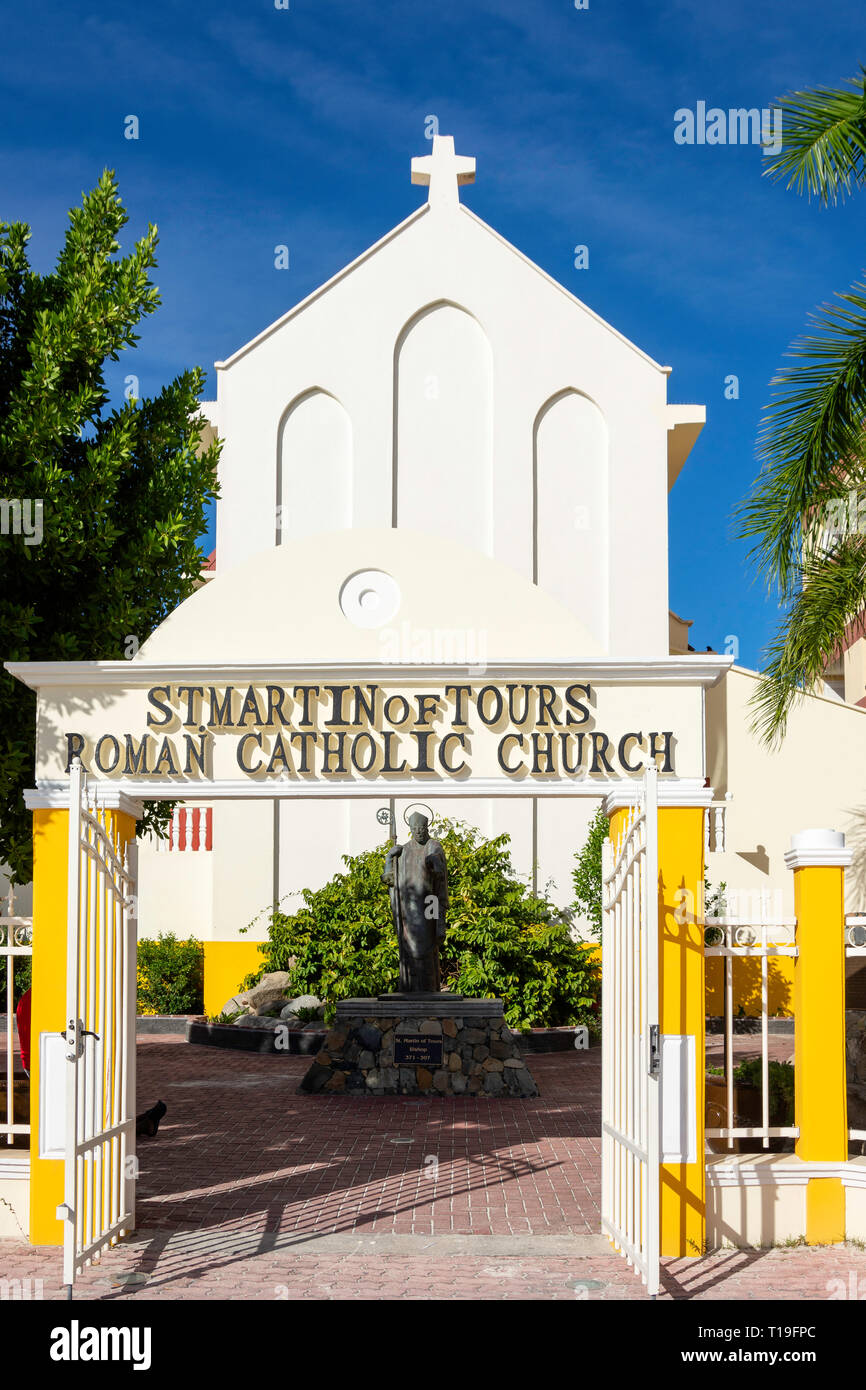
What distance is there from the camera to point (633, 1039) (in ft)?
24.0

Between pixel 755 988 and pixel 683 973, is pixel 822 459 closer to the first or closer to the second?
pixel 683 973

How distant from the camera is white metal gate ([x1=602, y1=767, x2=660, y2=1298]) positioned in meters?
6.63

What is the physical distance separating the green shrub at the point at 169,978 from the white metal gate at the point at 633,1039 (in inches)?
566

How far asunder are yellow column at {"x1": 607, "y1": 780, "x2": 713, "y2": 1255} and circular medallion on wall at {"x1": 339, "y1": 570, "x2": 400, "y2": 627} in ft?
6.13

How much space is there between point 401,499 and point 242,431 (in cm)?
287

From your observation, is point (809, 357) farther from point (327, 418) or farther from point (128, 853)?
point (327, 418)

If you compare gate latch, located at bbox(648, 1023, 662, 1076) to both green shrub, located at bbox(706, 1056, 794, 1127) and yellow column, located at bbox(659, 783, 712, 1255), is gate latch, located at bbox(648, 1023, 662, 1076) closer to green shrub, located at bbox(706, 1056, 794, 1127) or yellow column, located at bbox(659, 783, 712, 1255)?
yellow column, located at bbox(659, 783, 712, 1255)

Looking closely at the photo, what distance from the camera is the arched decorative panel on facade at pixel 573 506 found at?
A: 71.5ft

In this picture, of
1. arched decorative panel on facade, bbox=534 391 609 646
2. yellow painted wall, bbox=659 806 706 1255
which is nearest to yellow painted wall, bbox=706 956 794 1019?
arched decorative panel on facade, bbox=534 391 609 646

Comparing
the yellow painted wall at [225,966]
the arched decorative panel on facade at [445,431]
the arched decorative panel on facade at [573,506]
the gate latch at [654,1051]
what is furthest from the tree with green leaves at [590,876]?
the gate latch at [654,1051]

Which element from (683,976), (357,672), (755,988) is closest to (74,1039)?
(357,672)

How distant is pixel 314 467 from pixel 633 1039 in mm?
16027

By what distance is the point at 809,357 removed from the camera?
8.69 metres

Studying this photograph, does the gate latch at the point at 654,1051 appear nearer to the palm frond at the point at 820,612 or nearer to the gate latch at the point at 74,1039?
the gate latch at the point at 74,1039
